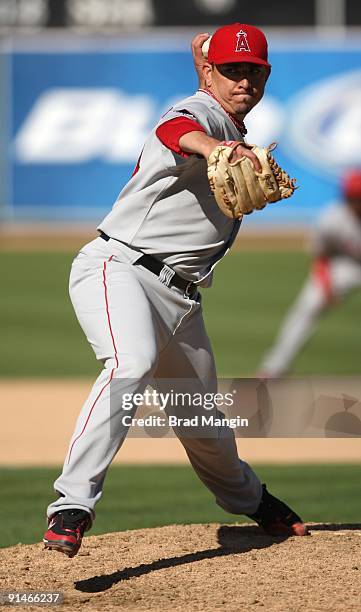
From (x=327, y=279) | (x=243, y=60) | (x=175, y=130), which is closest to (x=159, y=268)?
(x=175, y=130)

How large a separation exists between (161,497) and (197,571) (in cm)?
194

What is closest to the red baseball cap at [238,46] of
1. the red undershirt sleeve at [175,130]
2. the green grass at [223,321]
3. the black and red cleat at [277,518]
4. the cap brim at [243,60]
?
the cap brim at [243,60]

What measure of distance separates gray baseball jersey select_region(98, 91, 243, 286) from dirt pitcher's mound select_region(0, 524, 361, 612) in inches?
39.7

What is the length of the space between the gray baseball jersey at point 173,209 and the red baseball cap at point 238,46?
0.52 ft

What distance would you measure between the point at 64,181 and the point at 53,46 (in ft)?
7.63

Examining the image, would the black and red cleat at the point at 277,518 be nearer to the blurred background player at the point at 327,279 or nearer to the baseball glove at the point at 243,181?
the baseball glove at the point at 243,181

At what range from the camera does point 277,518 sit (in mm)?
4453

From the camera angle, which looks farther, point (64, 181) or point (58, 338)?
point (64, 181)

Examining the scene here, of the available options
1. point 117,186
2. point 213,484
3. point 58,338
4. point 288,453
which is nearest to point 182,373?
point 213,484

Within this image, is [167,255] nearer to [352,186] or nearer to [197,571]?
[197,571]

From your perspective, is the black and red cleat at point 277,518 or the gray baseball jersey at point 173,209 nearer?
the gray baseball jersey at point 173,209

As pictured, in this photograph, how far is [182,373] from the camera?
160 inches

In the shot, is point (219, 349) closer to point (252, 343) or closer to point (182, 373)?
point (252, 343)

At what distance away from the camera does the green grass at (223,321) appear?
34.3ft
